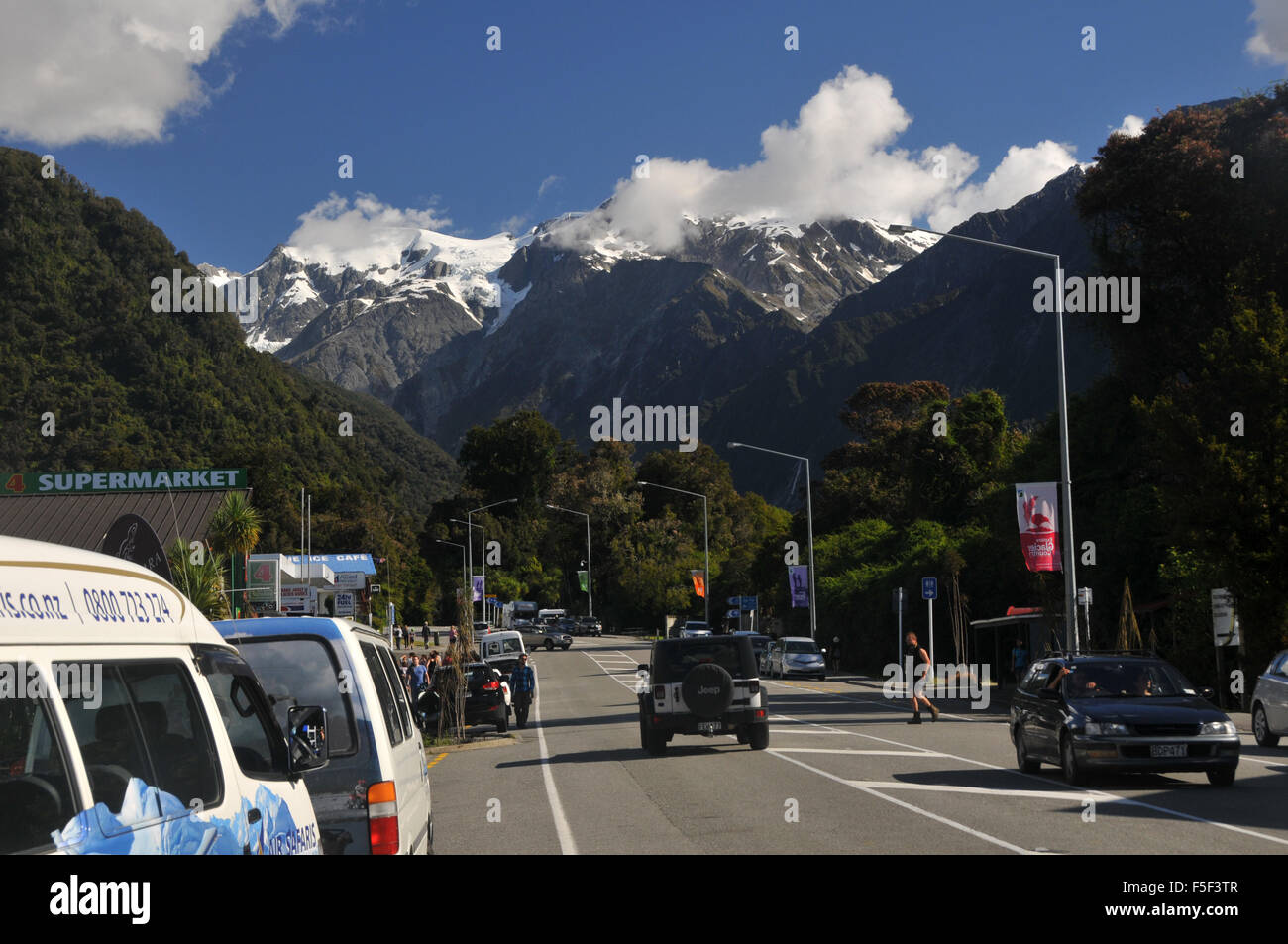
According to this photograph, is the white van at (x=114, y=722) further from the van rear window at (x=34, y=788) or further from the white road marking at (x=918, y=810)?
the white road marking at (x=918, y=810)

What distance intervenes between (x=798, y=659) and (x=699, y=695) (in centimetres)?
2755

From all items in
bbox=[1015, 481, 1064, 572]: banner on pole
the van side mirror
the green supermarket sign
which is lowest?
the van side mirror

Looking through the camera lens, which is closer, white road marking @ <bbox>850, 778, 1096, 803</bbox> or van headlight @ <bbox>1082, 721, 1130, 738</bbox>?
white road marking @ <bbox>850, 778, 1096, 803</bbox>

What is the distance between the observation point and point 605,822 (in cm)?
1293

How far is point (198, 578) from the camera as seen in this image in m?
24.8

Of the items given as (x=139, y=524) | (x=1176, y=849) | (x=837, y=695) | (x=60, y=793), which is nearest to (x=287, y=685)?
(x=60, y=793)

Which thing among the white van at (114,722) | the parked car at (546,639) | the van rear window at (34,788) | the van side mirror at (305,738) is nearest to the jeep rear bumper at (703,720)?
the van side mirror at (305,738)

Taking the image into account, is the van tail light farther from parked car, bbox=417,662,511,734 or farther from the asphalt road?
parked car, bbox=417,662,511,734

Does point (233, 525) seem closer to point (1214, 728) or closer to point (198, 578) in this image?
point (198, 578)

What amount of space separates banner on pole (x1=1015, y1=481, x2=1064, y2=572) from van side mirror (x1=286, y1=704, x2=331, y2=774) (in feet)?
76.4

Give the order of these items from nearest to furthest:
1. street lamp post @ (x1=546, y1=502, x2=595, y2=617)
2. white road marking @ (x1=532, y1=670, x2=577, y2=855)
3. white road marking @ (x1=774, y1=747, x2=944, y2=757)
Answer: white road marking @ (x1=532, y1=670, x2=577, y2=855)
white road marking @ (x1=774, y1=747, x2=944, y2=757)
street lamp post @ (x1=546, y1=502, x2=595, y2=617)

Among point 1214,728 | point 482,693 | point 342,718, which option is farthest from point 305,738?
point 482,693

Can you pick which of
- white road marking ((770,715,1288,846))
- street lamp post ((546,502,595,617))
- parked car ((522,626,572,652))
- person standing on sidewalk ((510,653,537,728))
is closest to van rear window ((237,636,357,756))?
white road marking ((770,715,1288,846))

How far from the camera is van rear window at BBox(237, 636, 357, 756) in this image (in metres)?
7.34
